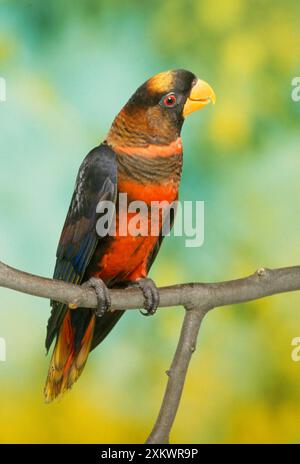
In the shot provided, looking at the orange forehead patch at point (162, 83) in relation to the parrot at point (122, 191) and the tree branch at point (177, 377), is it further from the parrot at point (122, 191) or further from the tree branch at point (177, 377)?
the tree branch at point (177, 377)

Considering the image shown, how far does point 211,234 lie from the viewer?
151cm

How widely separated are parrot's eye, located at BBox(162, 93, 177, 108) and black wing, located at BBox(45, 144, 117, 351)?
134 millimetres

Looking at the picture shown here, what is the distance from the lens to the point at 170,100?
1.28 m

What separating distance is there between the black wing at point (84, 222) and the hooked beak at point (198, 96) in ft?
0.55

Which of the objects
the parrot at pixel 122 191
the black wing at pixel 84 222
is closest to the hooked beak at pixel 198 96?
the parrot at pixel 122 191

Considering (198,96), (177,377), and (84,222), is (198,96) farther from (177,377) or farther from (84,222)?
(177,377)

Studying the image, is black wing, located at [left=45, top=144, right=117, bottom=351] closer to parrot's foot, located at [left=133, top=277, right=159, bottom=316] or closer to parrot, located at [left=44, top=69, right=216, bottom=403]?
parrot, located at [left=44, top=69, right=216, bottom=403]

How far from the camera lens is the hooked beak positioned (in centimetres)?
129

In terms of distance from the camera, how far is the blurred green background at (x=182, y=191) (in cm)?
145

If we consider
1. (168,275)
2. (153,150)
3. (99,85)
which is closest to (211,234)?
(168,275)

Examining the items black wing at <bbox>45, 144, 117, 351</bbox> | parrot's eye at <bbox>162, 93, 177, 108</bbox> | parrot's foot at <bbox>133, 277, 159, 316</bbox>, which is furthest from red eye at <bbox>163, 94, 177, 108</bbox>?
parrot's foot at <bbox>133, 277, 159, 316</bbox>

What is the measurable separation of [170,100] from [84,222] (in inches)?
10.9

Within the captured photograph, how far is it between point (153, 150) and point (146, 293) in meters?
0.28

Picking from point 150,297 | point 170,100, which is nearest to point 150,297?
point 150,297
